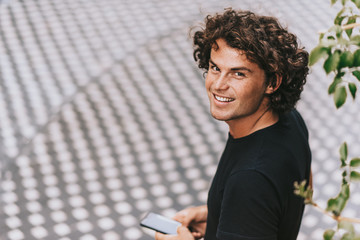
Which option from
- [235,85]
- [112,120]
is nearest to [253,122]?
[235,85]

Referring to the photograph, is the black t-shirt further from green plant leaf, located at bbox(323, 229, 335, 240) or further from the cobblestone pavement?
the cobblestone pavement

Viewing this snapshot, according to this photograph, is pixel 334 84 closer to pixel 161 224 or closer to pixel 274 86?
pixel 274 86

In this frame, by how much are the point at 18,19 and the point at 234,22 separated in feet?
12.3

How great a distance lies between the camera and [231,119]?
4.40 feet

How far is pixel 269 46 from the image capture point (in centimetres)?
133

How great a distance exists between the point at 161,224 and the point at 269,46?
847 millimetres

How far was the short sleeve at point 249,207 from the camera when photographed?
3.79 ft

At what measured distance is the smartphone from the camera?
1750 millimetres

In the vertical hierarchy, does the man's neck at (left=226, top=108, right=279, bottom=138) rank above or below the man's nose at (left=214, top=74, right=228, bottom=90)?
below

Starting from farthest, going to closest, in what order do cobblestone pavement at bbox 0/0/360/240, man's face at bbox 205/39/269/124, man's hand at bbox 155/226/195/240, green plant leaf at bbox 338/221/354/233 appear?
cobblestone pavement at bbox 0/0/360/240 → man's hand at bbox 155/226/195/240 → man's face at bbox 205/39/269/124 → green plant leaf at bbox 338/221/354/233

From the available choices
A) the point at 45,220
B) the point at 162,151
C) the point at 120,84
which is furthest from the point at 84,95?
the point at 45,220

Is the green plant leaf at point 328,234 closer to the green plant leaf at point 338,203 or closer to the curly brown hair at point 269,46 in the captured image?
the green plant leaf at point 338,203

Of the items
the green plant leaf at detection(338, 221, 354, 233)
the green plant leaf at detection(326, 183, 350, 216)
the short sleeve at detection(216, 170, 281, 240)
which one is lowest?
the short sleeve at detection(216, 170, 281, 240)

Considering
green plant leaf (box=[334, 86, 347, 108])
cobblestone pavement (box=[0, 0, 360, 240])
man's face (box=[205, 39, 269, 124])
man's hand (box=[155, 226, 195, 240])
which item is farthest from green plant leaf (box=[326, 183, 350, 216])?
cobblestone pavement (box=[0, 0, 360, 240])
